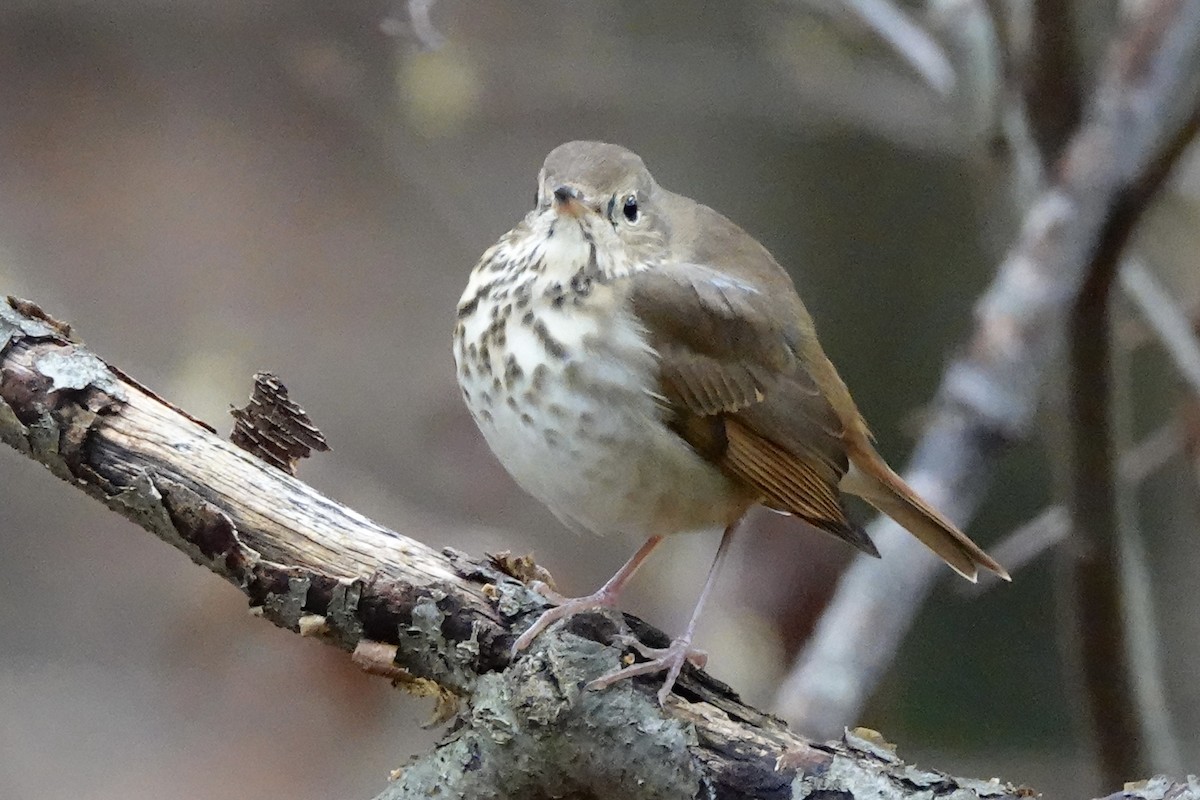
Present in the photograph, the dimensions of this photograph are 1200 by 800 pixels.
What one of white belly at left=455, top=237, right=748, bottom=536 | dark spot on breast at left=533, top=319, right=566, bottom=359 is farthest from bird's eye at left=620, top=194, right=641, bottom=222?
dark spot on breast at left=533, top=319, right=566, bottom=359

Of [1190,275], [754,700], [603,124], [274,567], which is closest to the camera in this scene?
[274,567]

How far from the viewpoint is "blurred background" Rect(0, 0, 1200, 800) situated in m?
4.03

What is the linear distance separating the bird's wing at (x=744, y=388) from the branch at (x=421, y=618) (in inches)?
15.3

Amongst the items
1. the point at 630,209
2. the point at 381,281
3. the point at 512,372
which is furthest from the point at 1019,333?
the point at 381,281

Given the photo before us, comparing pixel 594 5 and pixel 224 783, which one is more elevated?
pixel 594 5

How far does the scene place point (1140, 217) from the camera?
2.33m

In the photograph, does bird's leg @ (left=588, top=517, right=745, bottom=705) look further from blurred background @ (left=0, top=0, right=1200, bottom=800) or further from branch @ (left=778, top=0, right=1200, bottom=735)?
blurred background @ (left=0, top=0, right=1200, bottom=800)

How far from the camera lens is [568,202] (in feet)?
6.36

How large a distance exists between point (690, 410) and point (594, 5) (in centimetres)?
305

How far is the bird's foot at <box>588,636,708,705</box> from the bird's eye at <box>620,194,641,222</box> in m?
0.72

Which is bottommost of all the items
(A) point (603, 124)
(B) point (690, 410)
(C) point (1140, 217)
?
(B) point (690, 410)

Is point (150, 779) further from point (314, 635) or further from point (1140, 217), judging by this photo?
point (1140, 217)

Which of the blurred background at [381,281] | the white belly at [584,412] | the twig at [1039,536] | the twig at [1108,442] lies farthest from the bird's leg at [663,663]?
the blurred background at [381,281]

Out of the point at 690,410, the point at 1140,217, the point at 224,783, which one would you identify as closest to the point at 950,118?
the point at 1140,217
